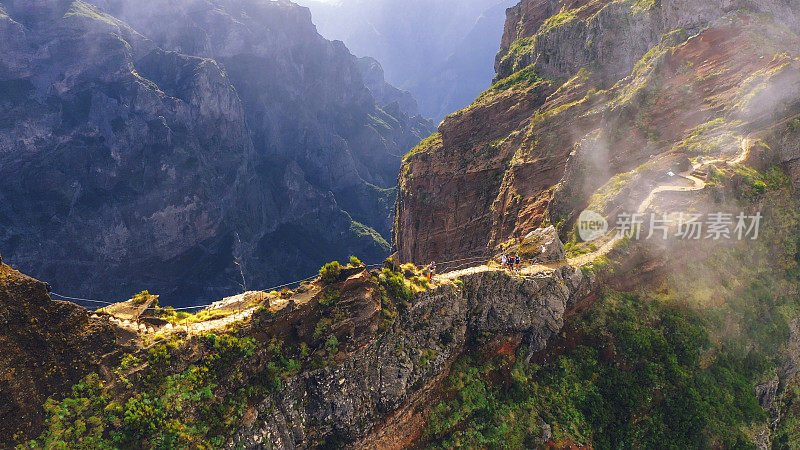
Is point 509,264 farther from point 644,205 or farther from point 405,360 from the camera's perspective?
point 644,205

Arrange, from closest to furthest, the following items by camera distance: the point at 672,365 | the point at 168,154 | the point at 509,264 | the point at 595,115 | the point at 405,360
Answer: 1. the point at 405,360
2. the point at 672,365
3. the point at 509,264
4. the point at 595,115
5. the point at 168,154

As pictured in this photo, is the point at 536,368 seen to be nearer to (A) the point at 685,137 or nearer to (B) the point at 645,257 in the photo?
(B) the point at 645,257

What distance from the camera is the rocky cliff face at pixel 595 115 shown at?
106 feet

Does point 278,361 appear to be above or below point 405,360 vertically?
above

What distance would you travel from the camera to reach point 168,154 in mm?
105875

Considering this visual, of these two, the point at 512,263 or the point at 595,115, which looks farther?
Answer: the point at 595,115

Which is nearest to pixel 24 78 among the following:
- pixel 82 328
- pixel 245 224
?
pixel 245 224

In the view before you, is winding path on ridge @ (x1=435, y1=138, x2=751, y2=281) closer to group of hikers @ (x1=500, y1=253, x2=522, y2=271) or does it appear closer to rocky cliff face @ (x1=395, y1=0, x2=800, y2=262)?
group of hikers @ (x1=500, y1=253, x2=522, y2=271)

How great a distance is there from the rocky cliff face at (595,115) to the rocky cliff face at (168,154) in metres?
74.2

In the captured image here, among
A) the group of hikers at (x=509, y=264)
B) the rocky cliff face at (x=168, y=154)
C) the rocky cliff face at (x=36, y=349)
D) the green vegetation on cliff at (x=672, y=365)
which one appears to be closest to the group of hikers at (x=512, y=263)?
the group of hikers at (x=509, y=264)

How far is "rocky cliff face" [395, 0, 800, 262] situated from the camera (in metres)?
32.4

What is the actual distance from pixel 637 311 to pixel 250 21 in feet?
541

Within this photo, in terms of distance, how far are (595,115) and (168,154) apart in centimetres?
10871

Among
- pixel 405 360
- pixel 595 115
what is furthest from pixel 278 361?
pixel 595 115
